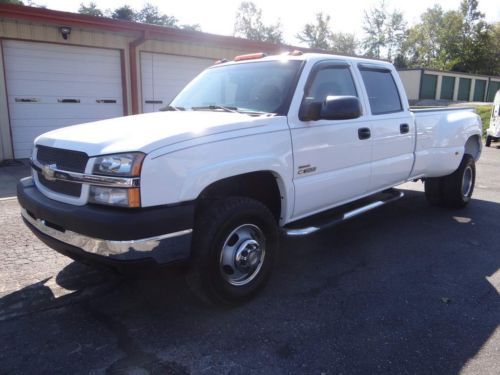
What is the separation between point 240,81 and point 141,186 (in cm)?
189

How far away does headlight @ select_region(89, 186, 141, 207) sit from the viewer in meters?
2.66

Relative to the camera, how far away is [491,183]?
331 inches

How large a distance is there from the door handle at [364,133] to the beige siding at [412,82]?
3602 cm

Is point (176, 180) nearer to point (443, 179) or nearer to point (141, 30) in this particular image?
point (443, 179)

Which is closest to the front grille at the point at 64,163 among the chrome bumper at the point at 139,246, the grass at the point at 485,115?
the chrome bumper at the point at 139,246

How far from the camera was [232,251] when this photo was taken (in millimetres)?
3244

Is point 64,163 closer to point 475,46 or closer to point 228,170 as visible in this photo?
point 228,170

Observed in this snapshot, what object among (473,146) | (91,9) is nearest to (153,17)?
(91,9)

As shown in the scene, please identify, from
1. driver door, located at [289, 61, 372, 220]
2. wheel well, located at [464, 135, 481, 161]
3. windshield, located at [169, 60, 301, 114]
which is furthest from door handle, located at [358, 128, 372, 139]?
wheel well, located at [464, 135, 481, 161]

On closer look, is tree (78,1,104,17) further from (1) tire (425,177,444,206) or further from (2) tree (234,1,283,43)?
(1) tire (425,177,444,206)

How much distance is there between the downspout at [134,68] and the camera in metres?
11.4

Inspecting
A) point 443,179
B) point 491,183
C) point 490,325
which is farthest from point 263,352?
point 491,183

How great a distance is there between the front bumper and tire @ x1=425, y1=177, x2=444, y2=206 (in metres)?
4.72

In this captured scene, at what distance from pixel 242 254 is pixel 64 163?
145 cm
